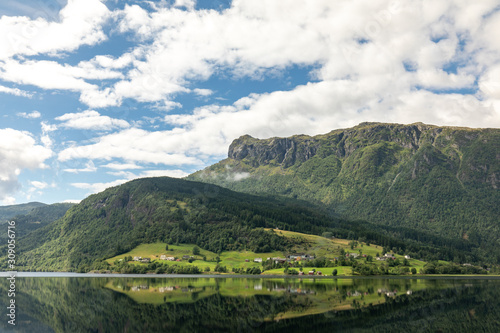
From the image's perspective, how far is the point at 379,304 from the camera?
69188mm

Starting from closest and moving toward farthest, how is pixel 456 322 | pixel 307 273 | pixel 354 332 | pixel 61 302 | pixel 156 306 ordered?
pixel 354 332
pixel 456 322
pixel 156 306
pixel 61 302
pixel 307 273

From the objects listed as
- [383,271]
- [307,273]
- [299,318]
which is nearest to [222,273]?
[307,273]

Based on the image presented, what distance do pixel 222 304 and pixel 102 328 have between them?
2568 centimetres

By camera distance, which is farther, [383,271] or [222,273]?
[222,273]

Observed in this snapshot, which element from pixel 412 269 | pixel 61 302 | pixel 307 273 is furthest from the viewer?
pixel 412 269

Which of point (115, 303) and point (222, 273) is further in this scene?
point (222, 273)

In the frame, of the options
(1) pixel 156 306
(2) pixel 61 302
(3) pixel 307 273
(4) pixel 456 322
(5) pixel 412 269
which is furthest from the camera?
(5) pixel 412 269

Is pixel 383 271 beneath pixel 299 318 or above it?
beneath

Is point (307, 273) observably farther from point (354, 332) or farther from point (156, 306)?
point (354, 332)

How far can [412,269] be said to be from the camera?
192m

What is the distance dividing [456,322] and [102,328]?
167ft

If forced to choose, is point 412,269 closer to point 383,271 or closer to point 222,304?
point 383,271

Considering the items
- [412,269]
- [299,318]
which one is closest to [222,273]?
[412,269]

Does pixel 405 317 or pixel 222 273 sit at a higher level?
pixel 405 317
